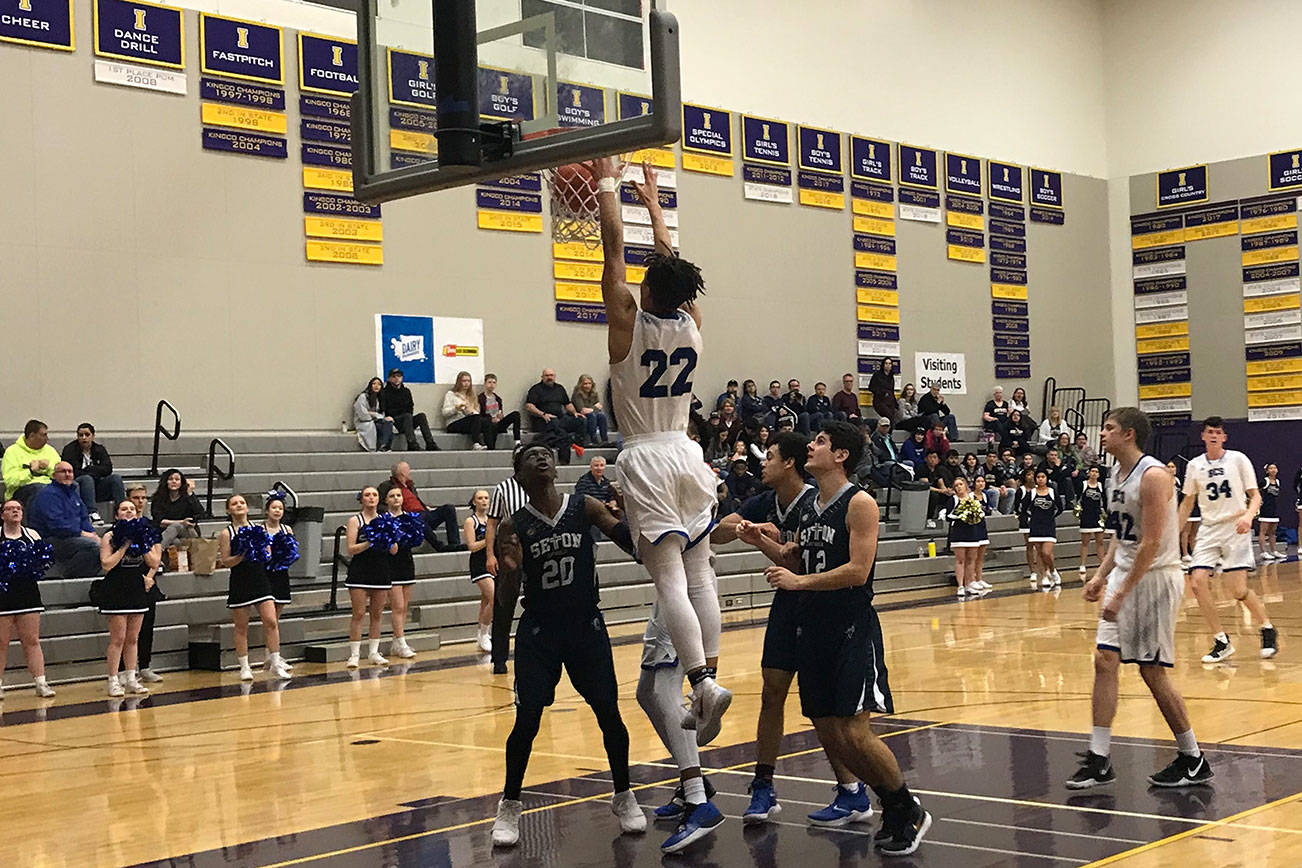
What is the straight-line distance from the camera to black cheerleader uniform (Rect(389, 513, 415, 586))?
14.2m

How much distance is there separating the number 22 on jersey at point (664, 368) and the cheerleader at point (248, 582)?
7862 millimetres

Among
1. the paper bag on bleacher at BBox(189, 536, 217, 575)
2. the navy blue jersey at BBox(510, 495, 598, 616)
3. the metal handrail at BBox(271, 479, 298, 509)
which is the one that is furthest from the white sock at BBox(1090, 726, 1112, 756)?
the metal handrail at BBox(271, 479, 298, 509)

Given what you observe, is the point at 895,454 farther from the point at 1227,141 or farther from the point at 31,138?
the point at 31,138

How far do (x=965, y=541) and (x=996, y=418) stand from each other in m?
7.72

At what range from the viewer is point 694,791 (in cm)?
621

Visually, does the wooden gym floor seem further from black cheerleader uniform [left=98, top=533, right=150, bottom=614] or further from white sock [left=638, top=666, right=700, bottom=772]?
black cheerleader uniform [left=98, top=533, right=150, bottom=614]

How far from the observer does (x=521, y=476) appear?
21.1 ft

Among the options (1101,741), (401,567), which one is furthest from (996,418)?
(1101,741)

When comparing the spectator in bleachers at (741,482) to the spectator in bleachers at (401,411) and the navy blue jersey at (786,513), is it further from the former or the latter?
the navy blue jersey at (786,513)

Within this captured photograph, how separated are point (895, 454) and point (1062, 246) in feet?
30.2

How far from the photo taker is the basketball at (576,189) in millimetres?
7762

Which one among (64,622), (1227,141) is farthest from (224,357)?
(1227,141)

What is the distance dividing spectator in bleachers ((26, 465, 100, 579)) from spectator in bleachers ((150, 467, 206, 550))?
78 centimetres

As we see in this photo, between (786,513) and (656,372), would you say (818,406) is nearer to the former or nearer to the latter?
(786,513)
